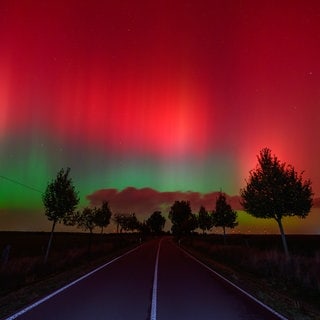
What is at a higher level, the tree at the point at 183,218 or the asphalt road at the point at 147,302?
the tree at the point at 183,218

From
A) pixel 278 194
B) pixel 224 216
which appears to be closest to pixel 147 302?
pixel 278 194

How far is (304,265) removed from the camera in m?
17.4

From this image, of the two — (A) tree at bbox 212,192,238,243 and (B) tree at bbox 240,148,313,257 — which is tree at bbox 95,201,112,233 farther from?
(B) tree at bbox 240,148,313,257

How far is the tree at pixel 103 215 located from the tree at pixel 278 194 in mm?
52179

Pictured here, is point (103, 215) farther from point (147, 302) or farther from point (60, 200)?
point (147, 302)

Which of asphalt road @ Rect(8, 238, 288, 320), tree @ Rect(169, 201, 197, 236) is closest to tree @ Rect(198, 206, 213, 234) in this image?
tree @ Rect(169, 201, 197, 236)

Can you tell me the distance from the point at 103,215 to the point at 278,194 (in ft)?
191

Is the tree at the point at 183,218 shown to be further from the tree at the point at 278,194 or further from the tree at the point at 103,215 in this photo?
the tree at the point at 278,194

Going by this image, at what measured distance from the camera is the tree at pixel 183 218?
89875 millimetres

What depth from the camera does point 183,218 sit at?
327 ft

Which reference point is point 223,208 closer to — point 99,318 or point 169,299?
point 169,299

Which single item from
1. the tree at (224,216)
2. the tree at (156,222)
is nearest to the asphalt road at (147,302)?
the tree at (224,216)

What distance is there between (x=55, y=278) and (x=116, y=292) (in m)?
4.09

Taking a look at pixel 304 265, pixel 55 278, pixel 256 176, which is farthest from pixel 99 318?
pixel 256 176
